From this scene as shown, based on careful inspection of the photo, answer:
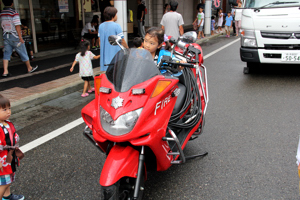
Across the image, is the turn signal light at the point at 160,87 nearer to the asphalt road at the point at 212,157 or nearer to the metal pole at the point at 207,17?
the asphalt road at the point at 212,157

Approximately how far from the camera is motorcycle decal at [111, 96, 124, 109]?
231 cm

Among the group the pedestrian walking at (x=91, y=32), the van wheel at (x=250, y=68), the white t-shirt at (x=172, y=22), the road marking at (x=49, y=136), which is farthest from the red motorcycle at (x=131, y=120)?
the pedestrian walking at (x=91, y=32)

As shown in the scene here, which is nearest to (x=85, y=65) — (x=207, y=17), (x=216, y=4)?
(x=207, y=17)

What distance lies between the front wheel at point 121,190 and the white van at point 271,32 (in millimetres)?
5623

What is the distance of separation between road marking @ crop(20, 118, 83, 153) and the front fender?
1974mm

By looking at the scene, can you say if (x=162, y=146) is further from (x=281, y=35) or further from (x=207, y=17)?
(x=207, y=17)

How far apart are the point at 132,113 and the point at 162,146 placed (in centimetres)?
43

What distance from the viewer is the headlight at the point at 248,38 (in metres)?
7.13

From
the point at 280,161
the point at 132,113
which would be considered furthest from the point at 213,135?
the point at 132,113

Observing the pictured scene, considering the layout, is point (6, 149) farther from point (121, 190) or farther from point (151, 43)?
point (151, 43)

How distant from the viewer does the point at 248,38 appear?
23.7ft

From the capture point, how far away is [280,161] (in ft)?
11.6

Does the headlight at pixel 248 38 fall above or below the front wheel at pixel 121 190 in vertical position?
above

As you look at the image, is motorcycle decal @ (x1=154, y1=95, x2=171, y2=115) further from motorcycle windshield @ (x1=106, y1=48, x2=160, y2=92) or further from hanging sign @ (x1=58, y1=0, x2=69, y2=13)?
hanging sign @ (x1=58, y1=0, x2=69, y2=13)
